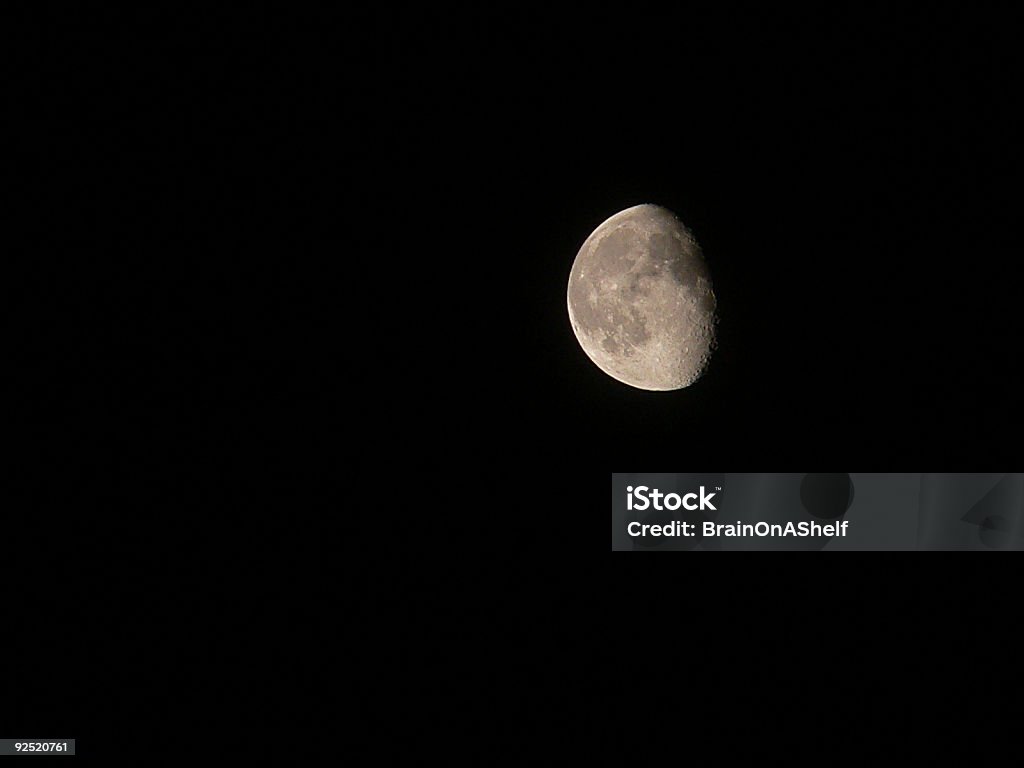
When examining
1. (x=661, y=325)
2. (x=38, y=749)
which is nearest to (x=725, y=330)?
(x=661, y=325)

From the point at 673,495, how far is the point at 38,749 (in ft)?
12.6

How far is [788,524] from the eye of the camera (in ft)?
18.1

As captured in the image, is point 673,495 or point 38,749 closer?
point 38,749

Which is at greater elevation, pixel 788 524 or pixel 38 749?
pixel 788 524

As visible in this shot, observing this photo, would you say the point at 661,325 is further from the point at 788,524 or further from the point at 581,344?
the point at 788,524

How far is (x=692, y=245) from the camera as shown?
5.18m

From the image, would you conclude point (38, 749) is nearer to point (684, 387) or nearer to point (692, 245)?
point (684, 387)

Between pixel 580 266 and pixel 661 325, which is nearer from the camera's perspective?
pixel 661 325

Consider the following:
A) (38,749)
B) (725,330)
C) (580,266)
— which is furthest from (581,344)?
(38,749)

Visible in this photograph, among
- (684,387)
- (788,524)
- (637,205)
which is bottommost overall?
(788,524)

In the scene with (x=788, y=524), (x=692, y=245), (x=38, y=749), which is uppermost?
(x=692, y=245)

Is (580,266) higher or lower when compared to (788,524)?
higher

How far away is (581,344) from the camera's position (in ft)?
18.4

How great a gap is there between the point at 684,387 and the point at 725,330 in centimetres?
→ 45
